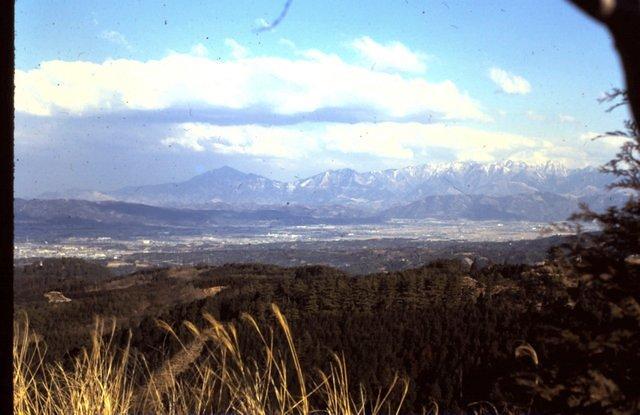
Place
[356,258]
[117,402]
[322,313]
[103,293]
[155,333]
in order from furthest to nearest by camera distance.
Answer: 1. [356,258]
2. [103,293]
3. [322,313]
4. [155,333]
5. [117,402]

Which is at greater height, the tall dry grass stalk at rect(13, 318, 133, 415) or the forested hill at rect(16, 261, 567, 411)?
the tall dry grass stalk at rect(13, 318, 133, 415)

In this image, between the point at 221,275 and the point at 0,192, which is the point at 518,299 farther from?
the point at 221,275

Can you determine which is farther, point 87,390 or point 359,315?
point 359,315

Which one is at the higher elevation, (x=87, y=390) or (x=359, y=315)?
(x=87, y=390)

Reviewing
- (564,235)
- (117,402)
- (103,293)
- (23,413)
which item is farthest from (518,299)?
(103,293)

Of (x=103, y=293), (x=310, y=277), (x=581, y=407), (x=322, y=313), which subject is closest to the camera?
(x=581, y=407)

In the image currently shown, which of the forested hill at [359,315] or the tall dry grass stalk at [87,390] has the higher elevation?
the tall dry grass stalk at [87,390]

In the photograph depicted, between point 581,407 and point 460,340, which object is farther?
point 460,340

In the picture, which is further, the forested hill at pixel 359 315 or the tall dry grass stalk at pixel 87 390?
the forested hill at pixel 359 315

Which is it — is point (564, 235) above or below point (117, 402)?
above

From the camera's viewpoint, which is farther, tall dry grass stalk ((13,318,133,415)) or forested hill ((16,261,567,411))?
forested hill ((16,261,567,411))

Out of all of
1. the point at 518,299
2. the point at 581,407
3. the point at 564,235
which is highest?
the point at 564,235
